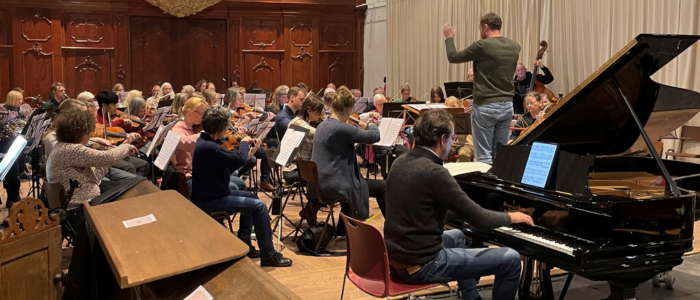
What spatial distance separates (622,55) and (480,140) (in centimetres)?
242

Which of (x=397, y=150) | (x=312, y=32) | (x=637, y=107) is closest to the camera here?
(x=637, y=107)

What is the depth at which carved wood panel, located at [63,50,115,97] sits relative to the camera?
13.9 metres

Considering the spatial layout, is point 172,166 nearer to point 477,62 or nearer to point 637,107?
point 477,62

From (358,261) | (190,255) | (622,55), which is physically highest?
(622,55)

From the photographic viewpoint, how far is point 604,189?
3869mm

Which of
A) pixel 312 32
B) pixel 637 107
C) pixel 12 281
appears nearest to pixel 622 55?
pixel 637 107

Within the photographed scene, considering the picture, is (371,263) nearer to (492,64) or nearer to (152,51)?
(492,64)

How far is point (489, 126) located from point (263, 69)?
10.2m

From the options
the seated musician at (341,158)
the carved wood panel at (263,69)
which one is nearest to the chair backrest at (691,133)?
the seated musician at (341,158)

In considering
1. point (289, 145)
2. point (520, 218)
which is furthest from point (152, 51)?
point (520, 218)

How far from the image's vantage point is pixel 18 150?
185 inches

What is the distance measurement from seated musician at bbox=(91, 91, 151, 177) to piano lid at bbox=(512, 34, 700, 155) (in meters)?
4.12

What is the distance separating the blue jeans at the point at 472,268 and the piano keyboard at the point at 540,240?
10 cm

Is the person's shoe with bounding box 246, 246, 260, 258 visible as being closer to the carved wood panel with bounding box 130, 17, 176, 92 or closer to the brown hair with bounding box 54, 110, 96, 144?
the brown hair with bounding box 54, 110, 96, 144
